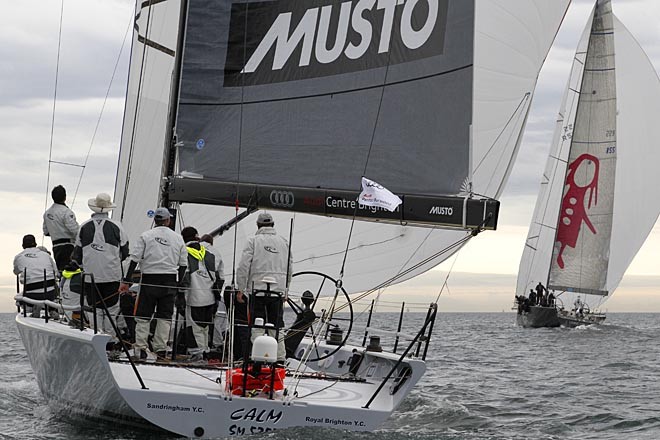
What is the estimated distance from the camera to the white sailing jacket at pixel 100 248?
904cm

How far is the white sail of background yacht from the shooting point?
38.8m

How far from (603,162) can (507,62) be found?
1188 inches

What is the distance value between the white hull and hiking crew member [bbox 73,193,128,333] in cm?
55

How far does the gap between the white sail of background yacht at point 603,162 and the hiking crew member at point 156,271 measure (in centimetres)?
3255

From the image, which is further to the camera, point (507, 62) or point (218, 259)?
point (507, 62)

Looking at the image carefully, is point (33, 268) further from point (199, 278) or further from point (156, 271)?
point (156, 271)

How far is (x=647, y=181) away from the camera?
128 feet

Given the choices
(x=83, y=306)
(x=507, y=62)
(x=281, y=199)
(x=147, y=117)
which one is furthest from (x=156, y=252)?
(x=147, y=117)

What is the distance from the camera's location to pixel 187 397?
7.41 meters

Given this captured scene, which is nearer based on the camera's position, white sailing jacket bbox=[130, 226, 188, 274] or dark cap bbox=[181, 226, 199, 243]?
white sailing jacket bbox=[130, 226, 188, 274]

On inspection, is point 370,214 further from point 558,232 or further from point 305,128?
point 558,232

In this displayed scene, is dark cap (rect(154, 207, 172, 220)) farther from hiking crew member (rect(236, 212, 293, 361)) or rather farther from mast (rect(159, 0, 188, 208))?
mast (rect(159, 0, 188, 208))

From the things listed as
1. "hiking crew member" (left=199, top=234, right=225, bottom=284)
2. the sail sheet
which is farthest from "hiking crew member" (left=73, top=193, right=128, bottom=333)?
the sail sheet

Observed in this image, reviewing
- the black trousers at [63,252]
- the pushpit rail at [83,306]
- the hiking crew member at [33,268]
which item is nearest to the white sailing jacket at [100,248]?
the pushpit rail at [83,306]
